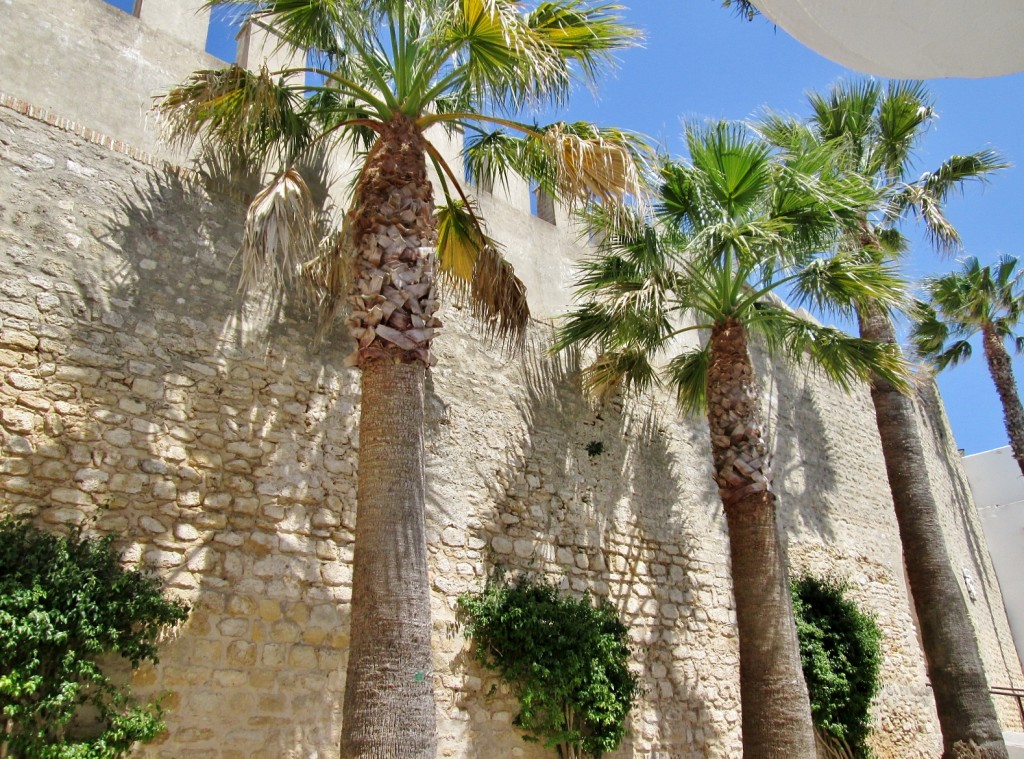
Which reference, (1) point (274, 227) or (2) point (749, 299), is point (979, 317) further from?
(1) point (274, 227)

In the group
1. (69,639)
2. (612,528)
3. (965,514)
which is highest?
(965,514)

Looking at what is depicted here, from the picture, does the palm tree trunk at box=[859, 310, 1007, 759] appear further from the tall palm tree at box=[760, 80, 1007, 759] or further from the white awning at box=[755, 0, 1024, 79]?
the white awning at box=[755, 0, 1024, 79]

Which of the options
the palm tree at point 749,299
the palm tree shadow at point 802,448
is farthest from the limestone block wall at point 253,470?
the palm tree shadow at point 802,448

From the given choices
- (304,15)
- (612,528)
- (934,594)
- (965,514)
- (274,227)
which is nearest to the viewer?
(274,227)

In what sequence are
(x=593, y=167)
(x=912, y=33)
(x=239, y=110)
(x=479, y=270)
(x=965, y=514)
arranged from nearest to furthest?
(x=912, y=33), (x=239, y=110), (x=593, y=167), (x=479, y=270), (x=965, y=514)

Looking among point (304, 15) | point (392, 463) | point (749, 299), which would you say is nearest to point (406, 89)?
point (304, 15)

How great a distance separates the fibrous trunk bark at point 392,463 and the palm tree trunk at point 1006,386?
36.7ft

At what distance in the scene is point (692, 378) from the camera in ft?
28.3

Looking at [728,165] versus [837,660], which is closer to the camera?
[728,165]

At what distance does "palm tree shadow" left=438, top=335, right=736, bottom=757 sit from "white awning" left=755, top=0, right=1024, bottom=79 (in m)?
6.07

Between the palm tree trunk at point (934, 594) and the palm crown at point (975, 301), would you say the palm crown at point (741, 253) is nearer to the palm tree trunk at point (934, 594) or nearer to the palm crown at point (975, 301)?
the palm tree trunk at point (934, 594)

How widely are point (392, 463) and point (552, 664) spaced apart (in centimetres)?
317

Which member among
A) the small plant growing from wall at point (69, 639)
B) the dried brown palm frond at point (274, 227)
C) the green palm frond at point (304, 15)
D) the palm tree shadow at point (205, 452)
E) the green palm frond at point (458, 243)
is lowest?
the small plant growing from wall at point (69, 639)

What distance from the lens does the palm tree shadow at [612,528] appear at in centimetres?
765
